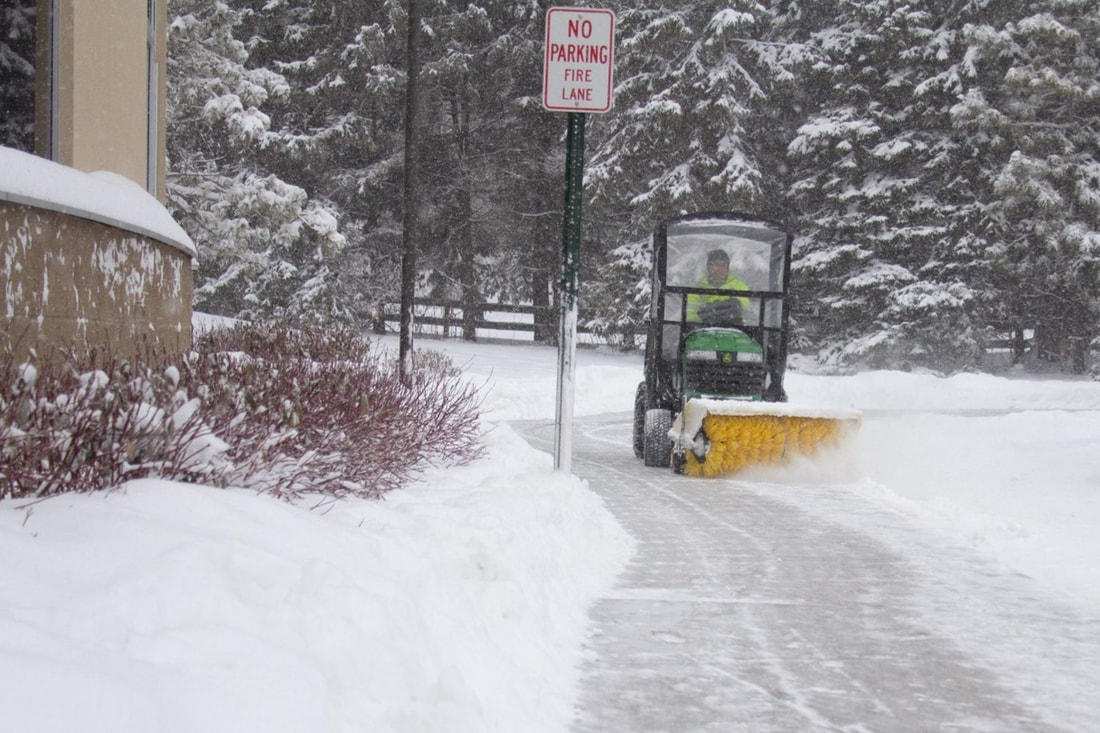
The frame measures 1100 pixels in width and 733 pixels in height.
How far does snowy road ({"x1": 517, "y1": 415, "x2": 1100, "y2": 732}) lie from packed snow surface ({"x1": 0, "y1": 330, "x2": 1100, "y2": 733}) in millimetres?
275

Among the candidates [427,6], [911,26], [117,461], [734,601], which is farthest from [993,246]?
[117,461]

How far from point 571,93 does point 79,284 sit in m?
4.04

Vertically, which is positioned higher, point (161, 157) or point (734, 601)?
point (161, 157)

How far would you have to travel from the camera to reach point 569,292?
8391mm

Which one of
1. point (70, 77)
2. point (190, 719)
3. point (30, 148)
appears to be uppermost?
point (70, 77)

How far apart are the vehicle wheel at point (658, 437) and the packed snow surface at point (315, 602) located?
4.50 m

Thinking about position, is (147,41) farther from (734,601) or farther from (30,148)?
(734,601)

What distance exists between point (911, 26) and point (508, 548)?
30290 millimetres

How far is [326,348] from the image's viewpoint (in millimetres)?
9453

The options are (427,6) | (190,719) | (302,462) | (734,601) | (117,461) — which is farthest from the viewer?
(427,6)

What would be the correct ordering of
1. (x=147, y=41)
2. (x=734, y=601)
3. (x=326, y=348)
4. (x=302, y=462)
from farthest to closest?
(x=147, y=41) → (x=326, y=348) → (x=734, y=601) → (x=302, y=462)

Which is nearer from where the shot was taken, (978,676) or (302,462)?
(978,676)

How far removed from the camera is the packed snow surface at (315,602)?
2.64m

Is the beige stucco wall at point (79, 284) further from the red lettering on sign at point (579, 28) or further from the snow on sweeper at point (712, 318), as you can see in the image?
the snow on sweeper at point (712, 318)
